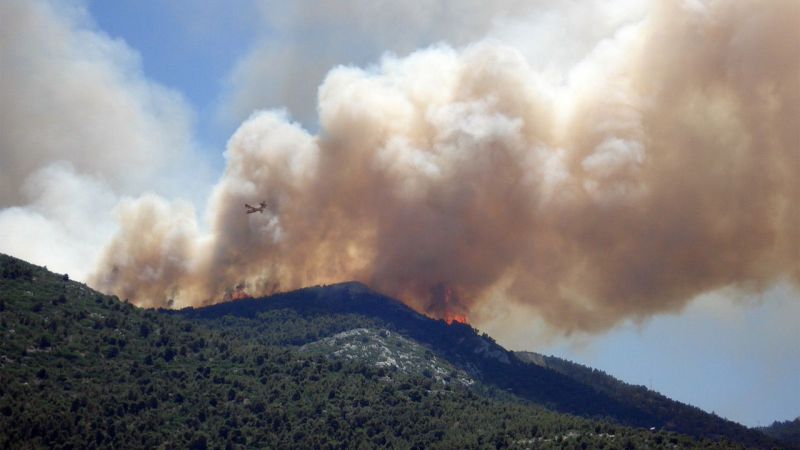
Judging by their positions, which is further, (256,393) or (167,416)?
(256,393)

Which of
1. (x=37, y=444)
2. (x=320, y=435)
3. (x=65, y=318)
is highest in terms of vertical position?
(x=65, y=318)

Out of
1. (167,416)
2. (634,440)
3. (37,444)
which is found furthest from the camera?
(167,416)

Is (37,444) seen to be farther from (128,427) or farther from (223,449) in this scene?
(223,449)

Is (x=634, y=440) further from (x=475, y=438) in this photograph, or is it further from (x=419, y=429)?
(x=419, y=429)

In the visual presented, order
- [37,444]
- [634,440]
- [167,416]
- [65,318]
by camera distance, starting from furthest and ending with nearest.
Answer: [65,318] → [167,416] → [634,440] → [37,444]

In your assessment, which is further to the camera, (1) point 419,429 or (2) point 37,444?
(1) point 419,429

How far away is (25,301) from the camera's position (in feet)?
652

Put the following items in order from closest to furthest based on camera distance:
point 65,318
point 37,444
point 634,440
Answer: point 37,444
point 634,440
point 65,318

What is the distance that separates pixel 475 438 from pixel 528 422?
1255 centimetres

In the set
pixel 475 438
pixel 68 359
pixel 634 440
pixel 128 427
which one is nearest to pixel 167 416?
pixel 128 427

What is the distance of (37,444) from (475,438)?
237 feet

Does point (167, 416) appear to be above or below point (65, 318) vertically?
below

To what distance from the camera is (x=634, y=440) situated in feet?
552

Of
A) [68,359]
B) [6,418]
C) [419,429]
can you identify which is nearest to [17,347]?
[68,359]
